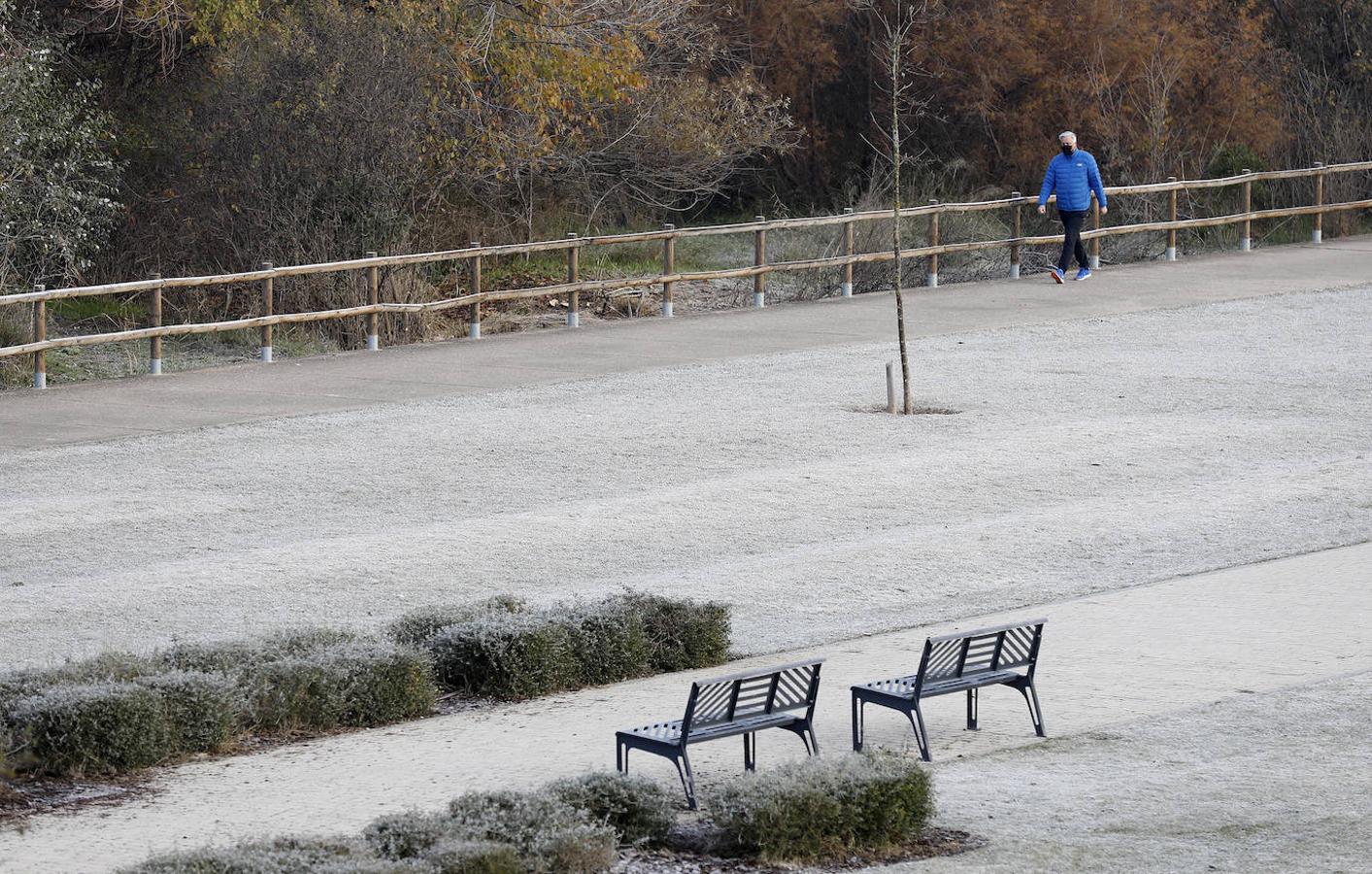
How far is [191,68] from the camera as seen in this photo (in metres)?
27.4

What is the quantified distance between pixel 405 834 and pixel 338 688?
2040 mm

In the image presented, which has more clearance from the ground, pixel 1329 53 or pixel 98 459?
pixel 1329 53

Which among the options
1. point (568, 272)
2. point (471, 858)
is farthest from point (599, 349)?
point (471, 858)

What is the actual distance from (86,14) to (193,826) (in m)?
20.8

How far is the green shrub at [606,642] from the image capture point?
914 cm

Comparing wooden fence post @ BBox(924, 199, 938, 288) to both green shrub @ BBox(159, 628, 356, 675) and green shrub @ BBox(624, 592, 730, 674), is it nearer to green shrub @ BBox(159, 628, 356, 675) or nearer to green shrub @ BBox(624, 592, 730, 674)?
green shrub @ BBox(624, 592, 730, 674)

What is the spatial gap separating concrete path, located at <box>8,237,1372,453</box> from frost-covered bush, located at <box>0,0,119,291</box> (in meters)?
5.19

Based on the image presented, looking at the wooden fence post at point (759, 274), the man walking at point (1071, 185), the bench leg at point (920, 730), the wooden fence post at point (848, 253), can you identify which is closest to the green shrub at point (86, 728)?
the bench leg at point (920, 730)

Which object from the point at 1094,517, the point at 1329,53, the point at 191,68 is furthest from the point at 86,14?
the point at 1329,53

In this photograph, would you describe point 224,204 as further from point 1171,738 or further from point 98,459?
point 1171,738

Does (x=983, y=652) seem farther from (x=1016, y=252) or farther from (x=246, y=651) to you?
(x=1016, y=252)

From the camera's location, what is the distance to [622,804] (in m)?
6.90

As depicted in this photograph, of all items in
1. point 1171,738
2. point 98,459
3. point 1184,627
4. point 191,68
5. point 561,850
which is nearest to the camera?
point 561,850

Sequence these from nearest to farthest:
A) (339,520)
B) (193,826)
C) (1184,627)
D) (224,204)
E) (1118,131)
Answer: (193,826)
(1184,627)
(339,520)
(224,204)
(1118,131)
